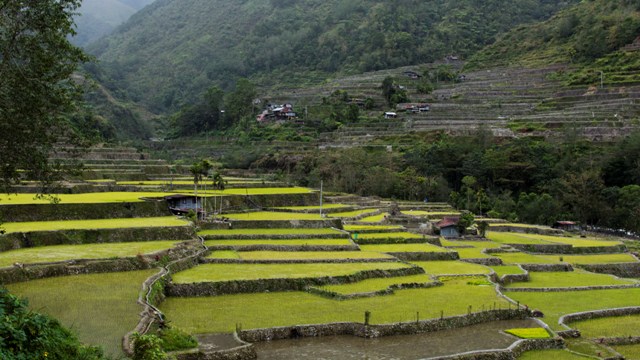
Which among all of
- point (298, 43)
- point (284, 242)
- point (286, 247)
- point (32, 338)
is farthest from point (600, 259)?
point (298, 43)

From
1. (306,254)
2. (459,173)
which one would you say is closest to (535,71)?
(459,173)

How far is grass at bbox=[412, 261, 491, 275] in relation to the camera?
26688 mm

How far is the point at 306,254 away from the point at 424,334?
885 cm

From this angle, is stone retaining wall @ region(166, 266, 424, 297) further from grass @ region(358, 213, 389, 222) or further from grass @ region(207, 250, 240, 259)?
grass @ region(358, 213, 389, 222)

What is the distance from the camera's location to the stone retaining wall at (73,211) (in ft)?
80.9

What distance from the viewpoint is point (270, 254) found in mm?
25500

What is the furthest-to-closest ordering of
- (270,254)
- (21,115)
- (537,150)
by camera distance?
(537,150) → (270,254) → (21,115)

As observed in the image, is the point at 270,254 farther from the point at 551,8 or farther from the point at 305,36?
the point at 551,8

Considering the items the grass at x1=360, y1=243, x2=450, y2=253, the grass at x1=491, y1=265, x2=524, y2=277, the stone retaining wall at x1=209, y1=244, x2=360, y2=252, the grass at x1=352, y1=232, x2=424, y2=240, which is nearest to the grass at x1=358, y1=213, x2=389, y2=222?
the grass at x1=352, y1=232, x2=424, y2=240

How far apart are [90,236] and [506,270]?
62.1 ft

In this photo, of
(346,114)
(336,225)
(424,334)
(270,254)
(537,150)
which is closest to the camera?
(424,334)

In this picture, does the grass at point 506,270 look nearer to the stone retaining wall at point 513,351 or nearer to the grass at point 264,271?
the grass at point 264,271

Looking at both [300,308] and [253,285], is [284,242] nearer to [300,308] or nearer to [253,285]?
[253,285]

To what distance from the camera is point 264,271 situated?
73.3ft
